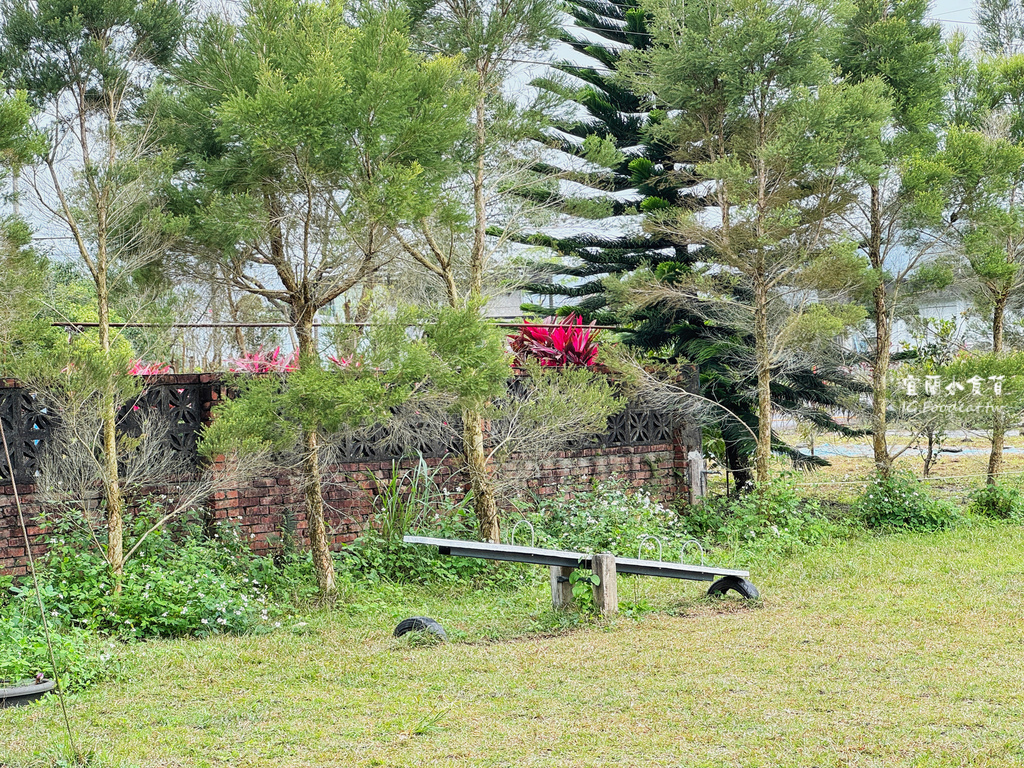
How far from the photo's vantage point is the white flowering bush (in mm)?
8070

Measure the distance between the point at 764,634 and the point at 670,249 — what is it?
6.56 m

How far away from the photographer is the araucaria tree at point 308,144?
5715mm

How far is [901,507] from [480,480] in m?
4.51

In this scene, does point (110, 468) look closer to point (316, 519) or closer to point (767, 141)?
point (316, 519)

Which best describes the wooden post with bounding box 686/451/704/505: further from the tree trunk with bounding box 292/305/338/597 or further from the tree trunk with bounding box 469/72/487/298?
the tree trunk with bounding box 292/305/338/597

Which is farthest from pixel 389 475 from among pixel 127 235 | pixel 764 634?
pixel 764 634

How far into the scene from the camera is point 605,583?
6086 mm

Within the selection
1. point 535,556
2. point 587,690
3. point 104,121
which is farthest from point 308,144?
point 587,690

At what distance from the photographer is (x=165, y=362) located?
8.04 metres

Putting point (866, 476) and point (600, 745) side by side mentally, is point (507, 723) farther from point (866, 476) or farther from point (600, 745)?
point (866, 476)

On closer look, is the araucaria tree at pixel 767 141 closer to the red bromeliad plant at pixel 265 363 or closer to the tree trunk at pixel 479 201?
the tree trunk at pixel 479 201

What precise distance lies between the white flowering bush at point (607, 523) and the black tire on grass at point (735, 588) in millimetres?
912

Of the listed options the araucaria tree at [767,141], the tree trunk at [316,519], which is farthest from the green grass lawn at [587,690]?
the araucaria tree at [767,141]

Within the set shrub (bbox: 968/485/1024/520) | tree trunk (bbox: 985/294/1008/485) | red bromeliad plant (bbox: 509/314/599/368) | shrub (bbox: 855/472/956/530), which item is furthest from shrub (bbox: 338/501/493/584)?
tree trunk (bbox: 985/294/1008/485)
